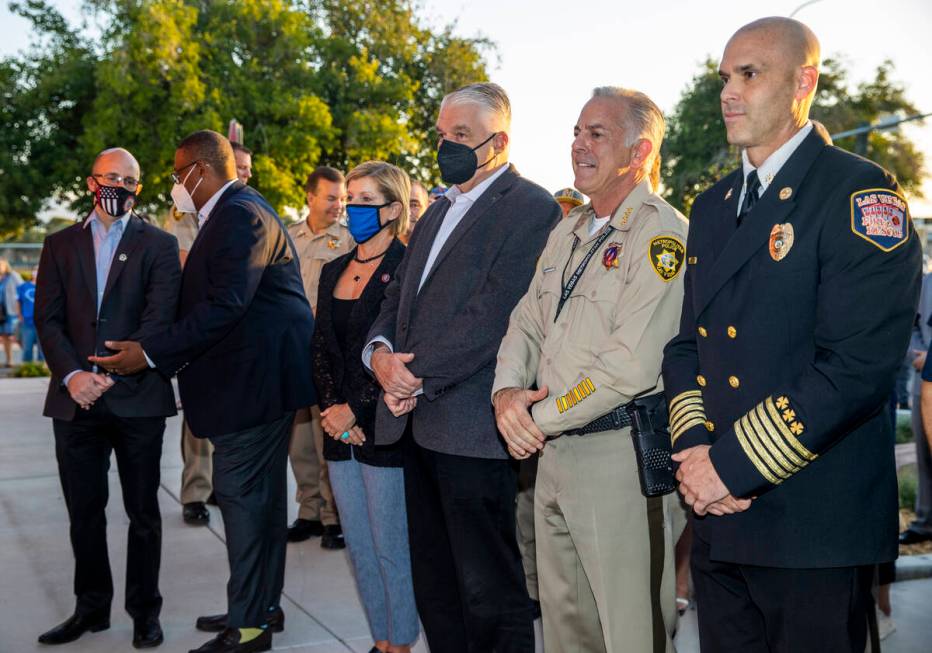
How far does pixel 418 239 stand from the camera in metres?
3.68

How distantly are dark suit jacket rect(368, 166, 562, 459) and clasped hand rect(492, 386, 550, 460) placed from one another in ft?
1.11

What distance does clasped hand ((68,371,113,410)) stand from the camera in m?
4.18

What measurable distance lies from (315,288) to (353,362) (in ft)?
7.64

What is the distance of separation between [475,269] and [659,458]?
3.40 feet

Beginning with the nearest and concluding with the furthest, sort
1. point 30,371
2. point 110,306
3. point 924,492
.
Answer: point 110,306
point 924,492
point 30,371

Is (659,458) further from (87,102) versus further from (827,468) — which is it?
(87,102)

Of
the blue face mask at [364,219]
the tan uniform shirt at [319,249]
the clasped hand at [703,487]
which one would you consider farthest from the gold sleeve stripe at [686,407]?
the tan uniform shirt at [319,249]

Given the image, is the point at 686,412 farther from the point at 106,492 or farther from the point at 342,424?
the point at 106,492

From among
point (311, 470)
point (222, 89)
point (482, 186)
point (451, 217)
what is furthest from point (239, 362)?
point (222, 89)

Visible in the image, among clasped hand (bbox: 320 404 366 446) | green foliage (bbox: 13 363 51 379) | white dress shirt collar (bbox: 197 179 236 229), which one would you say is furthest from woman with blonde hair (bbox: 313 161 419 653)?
green foliage (bbox: 13 363 51 379)

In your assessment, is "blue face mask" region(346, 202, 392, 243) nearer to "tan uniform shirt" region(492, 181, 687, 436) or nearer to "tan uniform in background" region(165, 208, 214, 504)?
"tan uniform shirt" region(492, 181, 687, 436)

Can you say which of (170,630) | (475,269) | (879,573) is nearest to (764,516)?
(475,269)

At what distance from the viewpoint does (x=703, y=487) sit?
2350 millimetres

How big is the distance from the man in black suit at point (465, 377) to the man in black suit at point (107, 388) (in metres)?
1.35
